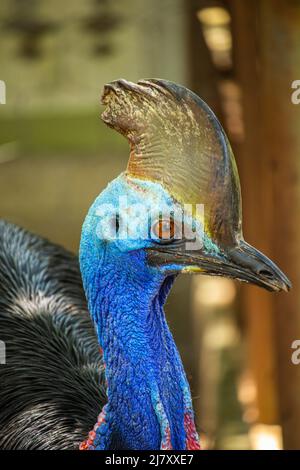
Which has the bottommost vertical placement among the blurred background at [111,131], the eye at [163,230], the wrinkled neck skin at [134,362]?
the wrinkled neck skin at [134,362]

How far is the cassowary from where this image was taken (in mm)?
2348

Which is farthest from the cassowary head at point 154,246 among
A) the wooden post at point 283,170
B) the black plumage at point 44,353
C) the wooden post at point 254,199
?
the wooden post at point 254,199

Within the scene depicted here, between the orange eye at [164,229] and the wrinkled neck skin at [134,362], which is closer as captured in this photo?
the orange eye at [164,229]

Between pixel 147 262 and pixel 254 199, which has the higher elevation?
pixel 254 199

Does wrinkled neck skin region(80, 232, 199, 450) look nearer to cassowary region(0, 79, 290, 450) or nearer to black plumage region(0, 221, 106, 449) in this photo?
cassowary region(0, 79, 290, 450)

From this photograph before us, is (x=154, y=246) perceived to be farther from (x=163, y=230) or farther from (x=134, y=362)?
(x=134, y=362)

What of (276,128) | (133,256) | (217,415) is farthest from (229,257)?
(217,415)

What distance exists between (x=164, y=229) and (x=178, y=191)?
0.28ft

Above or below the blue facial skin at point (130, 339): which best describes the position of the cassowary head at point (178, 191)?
above

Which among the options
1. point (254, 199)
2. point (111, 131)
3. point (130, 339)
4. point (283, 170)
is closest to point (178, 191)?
point (130, 339)

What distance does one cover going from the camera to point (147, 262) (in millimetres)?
2424

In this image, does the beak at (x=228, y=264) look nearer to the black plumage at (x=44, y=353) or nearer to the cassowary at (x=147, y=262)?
the cassowary at (x=147, y=262)

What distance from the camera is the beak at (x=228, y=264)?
2.34 meters

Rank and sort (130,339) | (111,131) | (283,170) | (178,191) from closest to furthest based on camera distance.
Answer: (178,191), (130,339), (283,170), (111,131)
